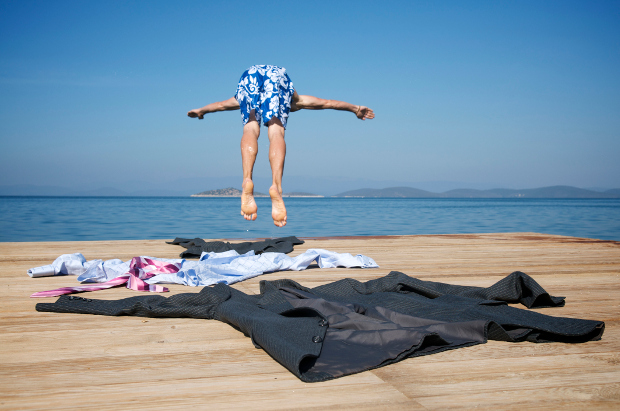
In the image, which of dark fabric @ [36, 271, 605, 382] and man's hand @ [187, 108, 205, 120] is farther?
man's hand @ [187, 108, 205, 120]

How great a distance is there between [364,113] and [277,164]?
4.62 feet

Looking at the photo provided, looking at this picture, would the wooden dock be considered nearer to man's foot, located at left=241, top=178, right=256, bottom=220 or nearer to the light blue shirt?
the light blue shirt

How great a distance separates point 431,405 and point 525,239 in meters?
5.44

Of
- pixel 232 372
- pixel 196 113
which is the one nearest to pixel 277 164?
pixel 196 113

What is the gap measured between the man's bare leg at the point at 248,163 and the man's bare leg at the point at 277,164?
16 cm

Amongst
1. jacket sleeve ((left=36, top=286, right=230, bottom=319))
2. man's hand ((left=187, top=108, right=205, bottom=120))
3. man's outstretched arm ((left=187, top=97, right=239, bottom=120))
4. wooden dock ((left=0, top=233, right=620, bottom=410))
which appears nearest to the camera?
wooden dock ((left=0, top=233, right=620, bottom=410))

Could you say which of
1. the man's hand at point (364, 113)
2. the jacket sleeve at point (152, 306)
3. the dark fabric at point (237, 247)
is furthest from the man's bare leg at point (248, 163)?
the jacket sleeve at point (152, 306)

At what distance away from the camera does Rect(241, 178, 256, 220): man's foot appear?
13.0 feet

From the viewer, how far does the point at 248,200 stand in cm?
404

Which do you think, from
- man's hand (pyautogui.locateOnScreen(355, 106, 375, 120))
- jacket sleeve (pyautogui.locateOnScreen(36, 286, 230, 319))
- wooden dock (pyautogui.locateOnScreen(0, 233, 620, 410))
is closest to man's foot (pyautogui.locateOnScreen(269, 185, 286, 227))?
man's hand (pyautogui.locateOnScreen(355, 106, 375, 120))

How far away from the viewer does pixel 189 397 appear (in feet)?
4.14

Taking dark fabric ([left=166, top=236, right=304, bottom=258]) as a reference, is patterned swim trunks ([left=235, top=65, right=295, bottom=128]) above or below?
above

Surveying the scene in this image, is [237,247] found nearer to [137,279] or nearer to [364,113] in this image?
[137,279]

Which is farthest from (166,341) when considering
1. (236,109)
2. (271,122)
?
(236,109)
